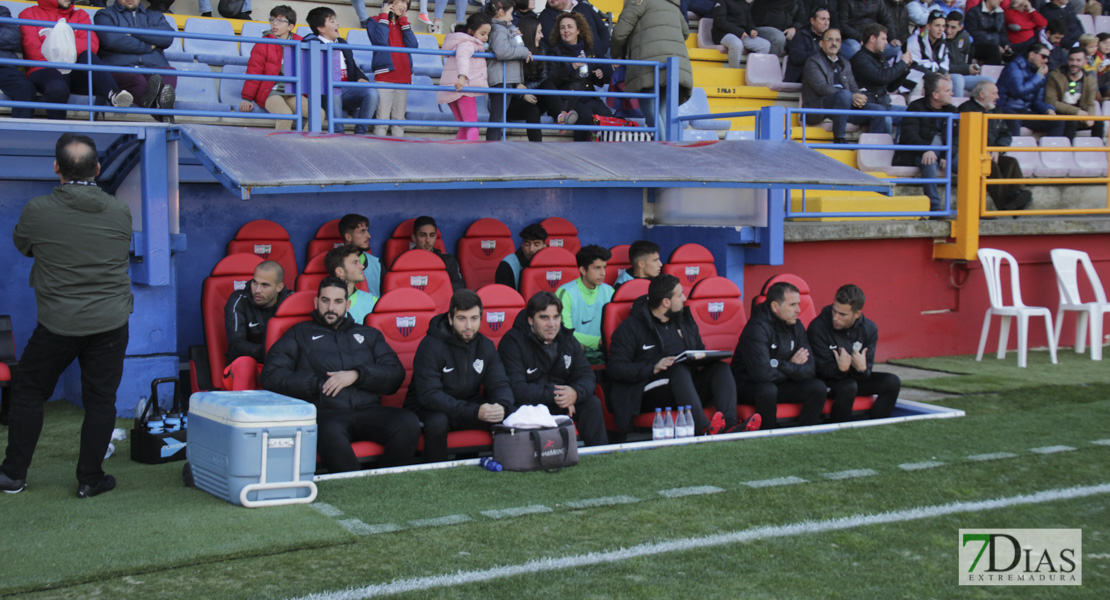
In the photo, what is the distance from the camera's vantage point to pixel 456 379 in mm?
7469

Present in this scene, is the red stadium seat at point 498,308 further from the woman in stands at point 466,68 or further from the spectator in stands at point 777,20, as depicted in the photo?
the spectator in stands at point 777,20

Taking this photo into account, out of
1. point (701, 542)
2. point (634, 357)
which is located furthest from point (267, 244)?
point (701, 542)

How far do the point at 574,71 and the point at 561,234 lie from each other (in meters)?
1.83

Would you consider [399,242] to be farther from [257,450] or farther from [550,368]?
[257,450]

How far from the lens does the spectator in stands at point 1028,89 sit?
15.7 m

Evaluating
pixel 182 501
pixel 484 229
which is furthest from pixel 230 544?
pixel 484 229

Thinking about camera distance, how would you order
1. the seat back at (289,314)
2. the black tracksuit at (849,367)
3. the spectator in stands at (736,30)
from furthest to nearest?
1. the spectator in stands at (736,30)
2. the black tracksuit at (849,367)
3. the seat back at (289,314)

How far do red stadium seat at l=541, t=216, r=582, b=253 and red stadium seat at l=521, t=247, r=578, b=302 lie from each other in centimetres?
93

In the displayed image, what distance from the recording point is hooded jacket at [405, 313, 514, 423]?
7.31 m

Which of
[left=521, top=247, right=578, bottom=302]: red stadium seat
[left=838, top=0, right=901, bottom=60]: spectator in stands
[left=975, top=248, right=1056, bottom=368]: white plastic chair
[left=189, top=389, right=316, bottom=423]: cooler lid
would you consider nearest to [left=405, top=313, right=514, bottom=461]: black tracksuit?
[left=189, top=389, right=316, bottom=423]: cooler lid

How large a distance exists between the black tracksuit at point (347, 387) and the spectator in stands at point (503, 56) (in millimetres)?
4049

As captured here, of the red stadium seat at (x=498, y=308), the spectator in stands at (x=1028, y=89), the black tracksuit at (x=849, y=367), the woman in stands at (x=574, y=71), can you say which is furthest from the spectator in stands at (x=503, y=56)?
the spectator in stands at (x=1028, y=89)

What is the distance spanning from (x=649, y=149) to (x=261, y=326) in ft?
11.1

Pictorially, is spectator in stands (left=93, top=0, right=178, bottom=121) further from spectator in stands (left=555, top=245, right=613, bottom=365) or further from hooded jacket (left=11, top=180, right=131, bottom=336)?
spectator in stands (left=555, top=245, right=613, bottom=365)
